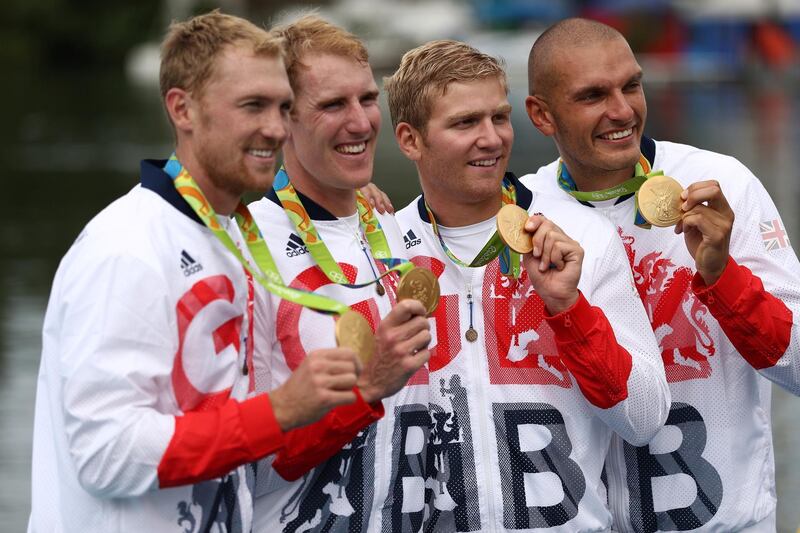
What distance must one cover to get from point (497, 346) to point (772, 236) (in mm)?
1066

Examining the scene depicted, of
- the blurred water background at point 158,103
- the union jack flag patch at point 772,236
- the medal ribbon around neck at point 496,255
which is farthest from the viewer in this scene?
the blurred water background at point 158,103

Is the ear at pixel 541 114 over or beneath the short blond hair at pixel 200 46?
over

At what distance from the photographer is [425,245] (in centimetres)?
494

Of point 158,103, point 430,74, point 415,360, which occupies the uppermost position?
point 158,103

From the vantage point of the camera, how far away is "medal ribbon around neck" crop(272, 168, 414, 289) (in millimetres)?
4512

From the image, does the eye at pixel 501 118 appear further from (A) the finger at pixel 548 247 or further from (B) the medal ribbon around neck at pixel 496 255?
(A) the finger at pixel 548 247

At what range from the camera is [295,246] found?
466cm

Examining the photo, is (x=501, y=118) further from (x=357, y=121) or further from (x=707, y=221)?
(x=707, y=221)

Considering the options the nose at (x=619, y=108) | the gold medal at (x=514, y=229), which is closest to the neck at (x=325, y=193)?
the gold medal at (x=514, y=229)

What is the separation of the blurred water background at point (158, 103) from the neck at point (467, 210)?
13.7 ft

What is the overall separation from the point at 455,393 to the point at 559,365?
0.37 meters

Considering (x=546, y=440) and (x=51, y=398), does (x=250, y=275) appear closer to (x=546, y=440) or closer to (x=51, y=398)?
(x=51, y=398)

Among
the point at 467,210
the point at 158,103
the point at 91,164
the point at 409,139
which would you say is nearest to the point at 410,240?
the point at 467,210

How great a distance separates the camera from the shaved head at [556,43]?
16.4ft
